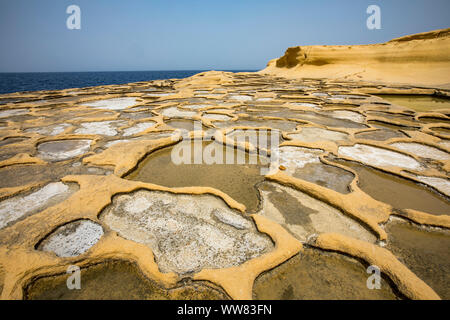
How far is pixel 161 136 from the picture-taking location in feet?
14.2

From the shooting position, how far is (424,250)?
1729 millimetres

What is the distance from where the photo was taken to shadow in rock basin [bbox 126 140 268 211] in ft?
8.50

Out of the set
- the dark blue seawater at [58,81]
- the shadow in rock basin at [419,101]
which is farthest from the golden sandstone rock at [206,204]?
the dark blue seawater at [58,81]

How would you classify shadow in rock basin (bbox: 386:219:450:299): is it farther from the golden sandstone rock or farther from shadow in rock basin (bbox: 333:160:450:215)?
shadow in rock basin (bbox: 333:160:450:215)

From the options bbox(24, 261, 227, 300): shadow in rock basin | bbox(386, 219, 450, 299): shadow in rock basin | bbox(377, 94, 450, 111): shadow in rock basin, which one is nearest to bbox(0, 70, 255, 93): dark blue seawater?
bbox(24, 261, 227, 300): shadow in rock basin

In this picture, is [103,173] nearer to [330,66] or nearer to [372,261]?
[372,261]

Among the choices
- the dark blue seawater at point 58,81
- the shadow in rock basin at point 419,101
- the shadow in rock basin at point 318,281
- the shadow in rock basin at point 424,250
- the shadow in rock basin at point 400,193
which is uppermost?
the dark blue seawater at point 58,81

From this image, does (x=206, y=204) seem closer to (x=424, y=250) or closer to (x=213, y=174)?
(x=213, y=174)

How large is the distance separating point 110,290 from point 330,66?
2131cm

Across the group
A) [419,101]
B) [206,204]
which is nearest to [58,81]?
[206,204]

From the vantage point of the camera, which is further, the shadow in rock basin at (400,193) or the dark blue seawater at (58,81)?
the dark blue seawater at (58,81)

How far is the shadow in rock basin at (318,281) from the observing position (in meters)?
1.42

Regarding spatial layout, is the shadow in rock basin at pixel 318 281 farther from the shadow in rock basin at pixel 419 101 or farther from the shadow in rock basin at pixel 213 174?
the shadow in rock basin at pixel 419 101

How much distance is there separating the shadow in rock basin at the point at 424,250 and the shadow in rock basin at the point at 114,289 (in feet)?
4.59
